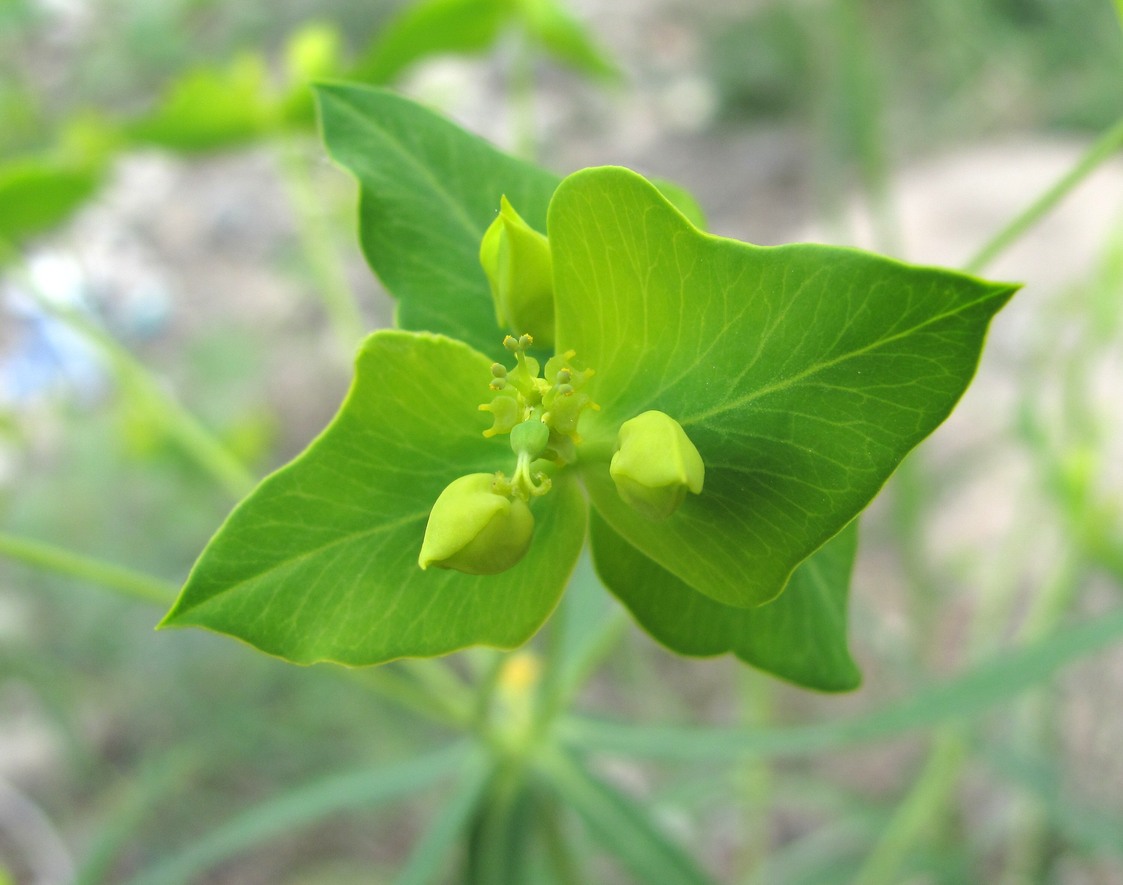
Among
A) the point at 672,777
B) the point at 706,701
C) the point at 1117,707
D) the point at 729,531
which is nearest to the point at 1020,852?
the point at 1117,707

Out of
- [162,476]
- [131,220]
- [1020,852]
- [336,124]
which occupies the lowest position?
[1020,852]

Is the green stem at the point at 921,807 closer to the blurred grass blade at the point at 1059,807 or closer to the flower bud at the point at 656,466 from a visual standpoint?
the blurred grass blade at the point at 1059,807

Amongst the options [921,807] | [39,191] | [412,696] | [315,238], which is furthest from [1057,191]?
[39,191]

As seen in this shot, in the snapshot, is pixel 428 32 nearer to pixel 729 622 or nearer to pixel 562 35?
pixel 562 35

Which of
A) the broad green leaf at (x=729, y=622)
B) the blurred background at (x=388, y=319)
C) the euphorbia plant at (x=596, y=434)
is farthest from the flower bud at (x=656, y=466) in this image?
the blurred background at (x=388, y=319)

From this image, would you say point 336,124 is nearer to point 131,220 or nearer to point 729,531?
point 729,531

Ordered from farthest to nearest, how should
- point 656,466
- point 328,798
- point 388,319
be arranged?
point 388,319, point 328,798, point 656,466
